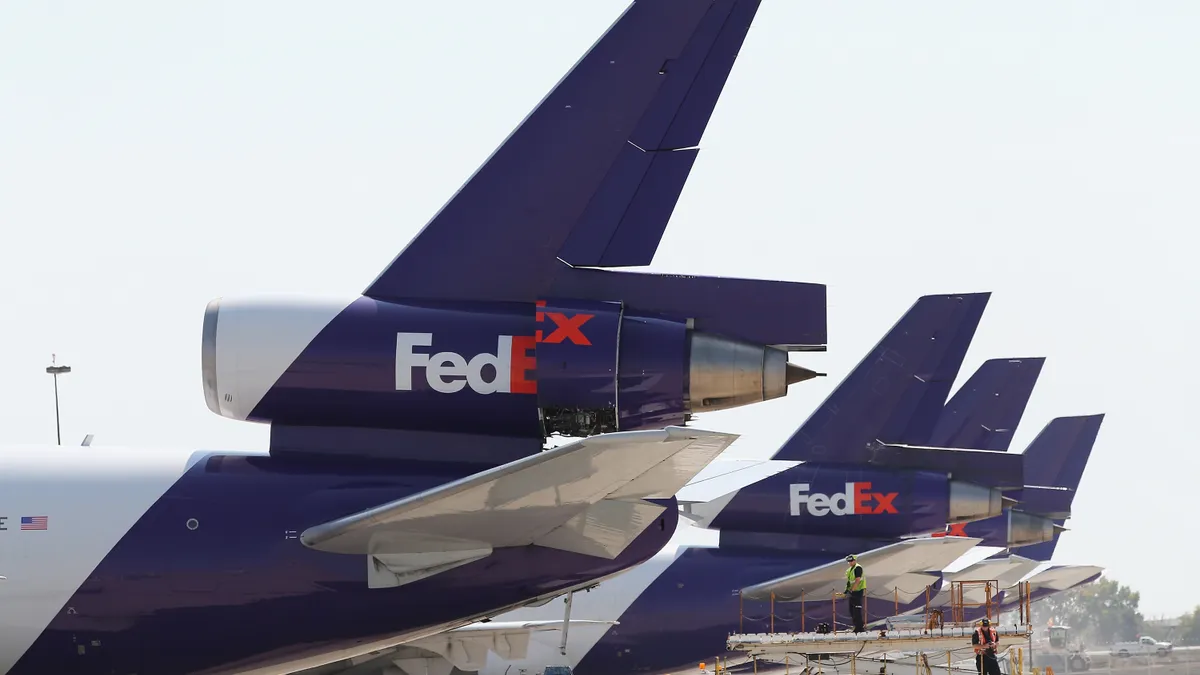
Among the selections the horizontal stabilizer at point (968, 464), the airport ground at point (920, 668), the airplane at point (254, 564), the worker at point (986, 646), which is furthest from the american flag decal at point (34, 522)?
the horizontal stabilizer at point (968, 464)

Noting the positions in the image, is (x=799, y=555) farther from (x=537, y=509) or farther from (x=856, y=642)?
(x=537, y=509)

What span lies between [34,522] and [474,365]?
3995mm

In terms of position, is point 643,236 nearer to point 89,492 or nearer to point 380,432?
Result: point 380,432

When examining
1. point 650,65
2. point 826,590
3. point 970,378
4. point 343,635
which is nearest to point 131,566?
point 343,635

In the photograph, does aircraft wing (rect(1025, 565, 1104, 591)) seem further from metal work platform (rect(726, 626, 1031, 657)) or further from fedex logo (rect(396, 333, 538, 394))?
fedex logo (rect(396, 333, 538, 394))

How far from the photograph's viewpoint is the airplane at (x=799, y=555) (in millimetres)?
26281

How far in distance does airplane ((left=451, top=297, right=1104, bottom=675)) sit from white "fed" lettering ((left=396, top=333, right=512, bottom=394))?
42.7 feet

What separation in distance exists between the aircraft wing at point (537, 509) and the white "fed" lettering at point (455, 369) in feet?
3.71

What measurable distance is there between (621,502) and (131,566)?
420 cm

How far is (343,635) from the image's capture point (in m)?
12.1

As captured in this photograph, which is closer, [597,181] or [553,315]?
[553,315]

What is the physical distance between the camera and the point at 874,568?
27.3 m

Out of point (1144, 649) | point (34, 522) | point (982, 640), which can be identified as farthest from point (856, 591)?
point (1144, 649)

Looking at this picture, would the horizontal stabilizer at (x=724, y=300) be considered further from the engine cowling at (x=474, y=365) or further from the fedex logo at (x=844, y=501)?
the fedex logo at (x=844, y=501)
